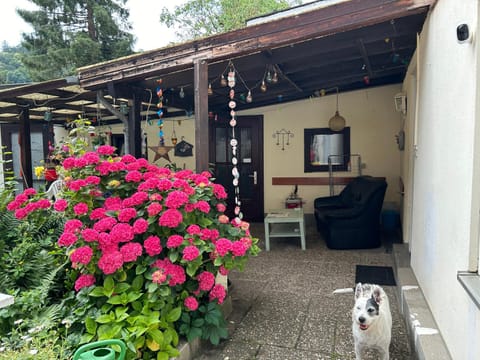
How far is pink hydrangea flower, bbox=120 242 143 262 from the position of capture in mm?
2170

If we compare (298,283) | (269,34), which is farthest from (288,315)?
(269,34)

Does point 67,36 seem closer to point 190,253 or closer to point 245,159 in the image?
point 245,159

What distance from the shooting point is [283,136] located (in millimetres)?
6773

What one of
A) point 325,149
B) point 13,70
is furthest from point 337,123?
point 13,70

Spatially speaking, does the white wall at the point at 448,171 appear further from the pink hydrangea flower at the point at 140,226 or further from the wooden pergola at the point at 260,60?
the pink hydrangea flower at the point at 140,226

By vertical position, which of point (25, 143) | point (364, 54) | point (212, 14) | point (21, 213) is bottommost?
point (21, 213)

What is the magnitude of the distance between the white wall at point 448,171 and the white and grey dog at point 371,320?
33cm

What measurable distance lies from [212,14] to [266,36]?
17.6m

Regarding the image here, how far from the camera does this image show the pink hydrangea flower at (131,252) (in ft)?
7.12

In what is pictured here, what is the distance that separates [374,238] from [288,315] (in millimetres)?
2516

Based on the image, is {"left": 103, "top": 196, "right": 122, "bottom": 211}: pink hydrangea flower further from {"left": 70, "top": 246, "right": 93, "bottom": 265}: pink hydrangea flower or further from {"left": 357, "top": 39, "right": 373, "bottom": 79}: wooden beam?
{"left": 357, "top": 39, "right": 373, "bottom": 79}: wooden beam

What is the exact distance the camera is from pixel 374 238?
5117 mm

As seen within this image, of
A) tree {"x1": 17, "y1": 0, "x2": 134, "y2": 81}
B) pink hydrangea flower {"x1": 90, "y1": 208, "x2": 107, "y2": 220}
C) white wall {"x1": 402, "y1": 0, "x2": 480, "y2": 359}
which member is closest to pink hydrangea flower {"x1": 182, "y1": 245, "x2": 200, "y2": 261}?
pink hydrangea flower {"x1": 90, "y1": 208, "x2": 107, "y2": 220}

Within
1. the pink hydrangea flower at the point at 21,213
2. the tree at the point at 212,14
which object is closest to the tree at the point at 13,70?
the tree at the point at 212,14
